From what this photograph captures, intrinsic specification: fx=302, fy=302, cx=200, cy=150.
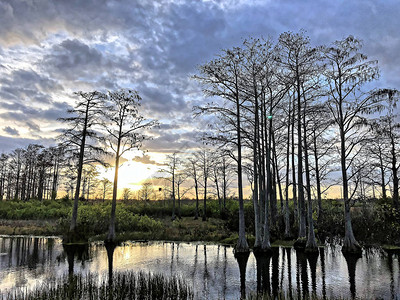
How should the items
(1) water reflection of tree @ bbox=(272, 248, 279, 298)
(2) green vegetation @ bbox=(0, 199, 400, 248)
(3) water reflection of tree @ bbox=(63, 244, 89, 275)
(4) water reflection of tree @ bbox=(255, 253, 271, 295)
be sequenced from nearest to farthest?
1. (1) water reflection of tree @ bbox=(272, 248, 279, 298)
2. (4) water reflection of tree @ bbox=(255, 253, 271, 295)
3. (3) water reflection of tree @ bbox=(63, 244, 89, 275)
4. (2) green vegetation @ bbox=(0, 199, 400, 248)

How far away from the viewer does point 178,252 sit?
20.9 metres

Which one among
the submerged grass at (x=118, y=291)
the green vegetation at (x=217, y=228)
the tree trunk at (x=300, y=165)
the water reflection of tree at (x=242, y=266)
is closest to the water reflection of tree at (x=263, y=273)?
the water reflection of tree at (x=242, y=266)

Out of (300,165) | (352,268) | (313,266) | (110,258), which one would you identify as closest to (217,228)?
(300,165)

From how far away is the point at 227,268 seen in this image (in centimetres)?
1528

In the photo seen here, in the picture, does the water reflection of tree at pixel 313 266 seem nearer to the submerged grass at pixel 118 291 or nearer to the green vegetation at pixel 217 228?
the submerged grass at pixel 118 291

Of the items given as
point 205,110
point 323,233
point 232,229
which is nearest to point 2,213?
point 232,229

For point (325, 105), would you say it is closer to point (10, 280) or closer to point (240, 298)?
point (240, 298)

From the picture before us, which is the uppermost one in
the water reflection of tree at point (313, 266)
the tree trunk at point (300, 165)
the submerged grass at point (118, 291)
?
the tree trunk at point (300, 165)

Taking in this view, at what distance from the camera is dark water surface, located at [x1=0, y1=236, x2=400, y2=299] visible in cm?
1128

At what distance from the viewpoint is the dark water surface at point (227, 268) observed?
37.0ft

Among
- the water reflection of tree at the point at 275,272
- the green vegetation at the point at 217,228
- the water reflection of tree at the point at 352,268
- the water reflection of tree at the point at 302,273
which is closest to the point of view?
the water reflection of tree at the point at 302,273

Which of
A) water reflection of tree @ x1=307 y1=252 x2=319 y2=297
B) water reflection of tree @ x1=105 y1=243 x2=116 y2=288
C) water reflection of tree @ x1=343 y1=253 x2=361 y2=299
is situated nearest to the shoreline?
water reflection of tree @ x1=105 y1=243 x2=116 y2=288

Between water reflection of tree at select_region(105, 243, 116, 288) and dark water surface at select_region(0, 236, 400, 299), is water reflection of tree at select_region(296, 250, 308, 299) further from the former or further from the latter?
water reflection of tree at select_region(105, 243, 116, 288)

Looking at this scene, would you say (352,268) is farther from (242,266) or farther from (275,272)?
(242,266)
